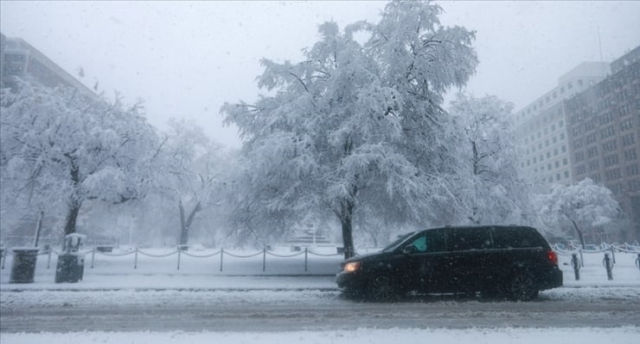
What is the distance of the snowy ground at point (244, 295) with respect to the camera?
682cm

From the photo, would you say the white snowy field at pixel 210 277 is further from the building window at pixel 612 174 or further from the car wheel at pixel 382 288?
the building window at pixel 612 174

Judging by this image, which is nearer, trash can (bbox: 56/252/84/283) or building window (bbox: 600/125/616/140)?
trash can (bbox: 56/252/84/283)

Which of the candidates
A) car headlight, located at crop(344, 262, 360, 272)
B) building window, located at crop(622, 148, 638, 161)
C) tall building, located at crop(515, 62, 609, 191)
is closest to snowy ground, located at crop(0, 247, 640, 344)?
car headlight, located at crop(344, 262, 360, 272)

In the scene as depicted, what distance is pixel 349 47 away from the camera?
50.4ft

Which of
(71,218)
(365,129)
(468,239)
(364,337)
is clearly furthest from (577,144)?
(364,337)

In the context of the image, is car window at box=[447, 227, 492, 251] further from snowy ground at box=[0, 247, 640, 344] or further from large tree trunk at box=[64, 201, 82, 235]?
large tree trunk at box=[64, 201, 82, 235]

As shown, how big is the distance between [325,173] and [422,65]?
5689mm

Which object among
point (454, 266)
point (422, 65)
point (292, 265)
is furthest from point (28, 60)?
point (454, 266)

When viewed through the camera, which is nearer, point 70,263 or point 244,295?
point 244,295

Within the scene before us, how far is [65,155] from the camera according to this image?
19.9 metres

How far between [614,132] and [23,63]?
104590 millimetres

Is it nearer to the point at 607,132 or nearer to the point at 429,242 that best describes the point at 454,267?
the point at 429,242

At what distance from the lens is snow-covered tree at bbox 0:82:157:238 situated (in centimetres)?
1927

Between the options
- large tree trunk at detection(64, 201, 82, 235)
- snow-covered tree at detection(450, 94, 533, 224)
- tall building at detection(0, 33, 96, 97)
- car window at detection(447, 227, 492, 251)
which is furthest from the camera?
tall building at detection(0, 33, 96, 97)
